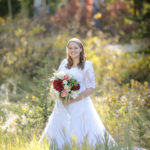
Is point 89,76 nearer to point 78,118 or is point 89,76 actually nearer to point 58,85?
point 58,85

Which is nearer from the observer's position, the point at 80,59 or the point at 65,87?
the point at 65,87

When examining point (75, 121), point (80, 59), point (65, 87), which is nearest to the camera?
point (65, 87)

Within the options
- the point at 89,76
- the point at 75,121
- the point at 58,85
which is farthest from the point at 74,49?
the point at 75,121

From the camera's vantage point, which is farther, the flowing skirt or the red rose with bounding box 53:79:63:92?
the flowing skirt

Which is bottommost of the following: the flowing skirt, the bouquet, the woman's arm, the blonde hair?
the flowing skirt

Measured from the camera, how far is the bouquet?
3150 millimetres

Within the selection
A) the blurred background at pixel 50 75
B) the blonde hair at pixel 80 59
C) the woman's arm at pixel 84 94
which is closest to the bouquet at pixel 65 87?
the woman's arm at pixel 84 94

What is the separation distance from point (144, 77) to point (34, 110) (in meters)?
3.88

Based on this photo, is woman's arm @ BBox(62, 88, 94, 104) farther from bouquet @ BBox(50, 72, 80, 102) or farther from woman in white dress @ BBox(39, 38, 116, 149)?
bouquet @ BBox(50, 72, 80, 102)

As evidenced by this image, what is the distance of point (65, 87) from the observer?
3141mm

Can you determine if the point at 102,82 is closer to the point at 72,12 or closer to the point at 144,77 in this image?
the point at 144,77

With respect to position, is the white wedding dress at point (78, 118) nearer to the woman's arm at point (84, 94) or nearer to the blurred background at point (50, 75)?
the woman's arm at point (84, 94)

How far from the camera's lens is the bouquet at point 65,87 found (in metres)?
3.15

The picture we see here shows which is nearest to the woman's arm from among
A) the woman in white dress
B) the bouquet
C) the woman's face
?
the woman in white dress
